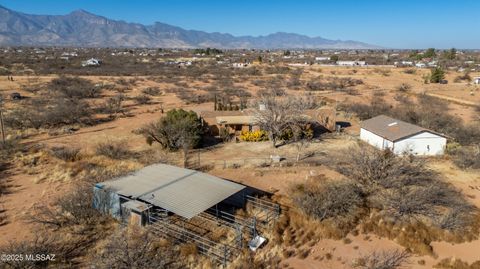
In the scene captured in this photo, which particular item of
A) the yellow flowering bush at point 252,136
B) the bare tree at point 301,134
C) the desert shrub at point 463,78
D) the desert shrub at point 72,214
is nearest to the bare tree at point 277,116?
the bare tree at point 301,134

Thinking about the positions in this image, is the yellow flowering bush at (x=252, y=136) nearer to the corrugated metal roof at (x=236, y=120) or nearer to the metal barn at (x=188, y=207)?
the corrugated metal roof at (x=236, y=120)

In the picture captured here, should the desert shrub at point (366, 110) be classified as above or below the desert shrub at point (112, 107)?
above

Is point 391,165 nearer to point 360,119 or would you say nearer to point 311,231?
point 311,231

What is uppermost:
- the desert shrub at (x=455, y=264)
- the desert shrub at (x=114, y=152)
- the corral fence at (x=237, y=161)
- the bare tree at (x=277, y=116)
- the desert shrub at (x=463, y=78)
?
the desert shrub at (x=463, y=78)

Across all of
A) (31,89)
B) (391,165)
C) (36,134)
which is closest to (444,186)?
(391,165)

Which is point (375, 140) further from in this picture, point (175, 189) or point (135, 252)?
point (135, 252)

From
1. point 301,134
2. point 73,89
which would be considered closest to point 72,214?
point 301,134

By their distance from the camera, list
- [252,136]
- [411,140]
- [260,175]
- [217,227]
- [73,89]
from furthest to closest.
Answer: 1. [73,89]
2. [252,136]
3. [411,140]
4. [260,175]
5. [217,227]
